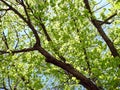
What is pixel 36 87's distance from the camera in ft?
53.2

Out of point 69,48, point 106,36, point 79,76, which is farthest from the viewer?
point 69,48

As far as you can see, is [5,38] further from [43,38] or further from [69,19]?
[69,19]

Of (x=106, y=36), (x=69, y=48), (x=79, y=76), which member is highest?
(x=69, y=48)

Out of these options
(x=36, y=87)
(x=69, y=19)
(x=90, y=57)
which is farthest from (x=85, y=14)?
(x=36, y=87)

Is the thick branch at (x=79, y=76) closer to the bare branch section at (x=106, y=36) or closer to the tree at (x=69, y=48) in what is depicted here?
the tree at (x=69, y=48)

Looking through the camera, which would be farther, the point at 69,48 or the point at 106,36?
the point at 69,48

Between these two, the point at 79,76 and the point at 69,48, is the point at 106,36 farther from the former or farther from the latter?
the point at 79,76

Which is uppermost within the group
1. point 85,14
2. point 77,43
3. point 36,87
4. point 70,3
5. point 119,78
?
point 70,3

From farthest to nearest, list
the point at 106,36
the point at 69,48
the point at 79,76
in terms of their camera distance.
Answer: the point at 69,48
the point at 106,36
the point at 79,76

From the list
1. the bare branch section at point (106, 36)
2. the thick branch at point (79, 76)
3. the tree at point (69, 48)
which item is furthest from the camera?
the bare branch section at point (106, 36)

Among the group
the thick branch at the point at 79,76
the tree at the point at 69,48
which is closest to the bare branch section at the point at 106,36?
the tree at the point at 69,48

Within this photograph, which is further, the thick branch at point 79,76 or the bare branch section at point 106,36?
the bare branch section at point 106,36

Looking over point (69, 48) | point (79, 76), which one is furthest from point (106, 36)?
point (79, 76)

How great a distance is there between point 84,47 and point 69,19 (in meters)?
1.67
